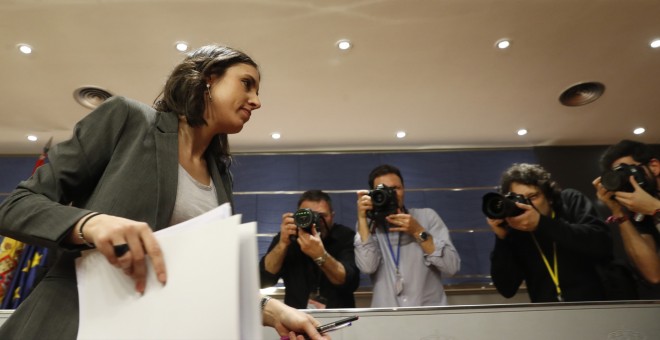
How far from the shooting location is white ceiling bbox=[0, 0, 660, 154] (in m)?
2.84

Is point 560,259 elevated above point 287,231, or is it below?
below

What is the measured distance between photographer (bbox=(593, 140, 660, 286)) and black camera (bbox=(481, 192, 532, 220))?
0.37 m

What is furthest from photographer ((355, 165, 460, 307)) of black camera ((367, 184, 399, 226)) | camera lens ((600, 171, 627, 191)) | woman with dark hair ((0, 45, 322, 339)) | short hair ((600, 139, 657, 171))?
woman with dark hair ((0, 45, 322, 339))

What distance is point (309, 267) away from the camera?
217cm

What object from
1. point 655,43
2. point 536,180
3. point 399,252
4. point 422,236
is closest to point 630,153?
point 536,180

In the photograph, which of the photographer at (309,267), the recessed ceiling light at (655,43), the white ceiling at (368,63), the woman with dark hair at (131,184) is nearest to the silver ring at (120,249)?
the woman with dark hair at (131,184)

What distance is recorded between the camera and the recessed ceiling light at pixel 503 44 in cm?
312

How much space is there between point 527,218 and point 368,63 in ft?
5.59

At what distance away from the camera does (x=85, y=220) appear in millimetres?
584

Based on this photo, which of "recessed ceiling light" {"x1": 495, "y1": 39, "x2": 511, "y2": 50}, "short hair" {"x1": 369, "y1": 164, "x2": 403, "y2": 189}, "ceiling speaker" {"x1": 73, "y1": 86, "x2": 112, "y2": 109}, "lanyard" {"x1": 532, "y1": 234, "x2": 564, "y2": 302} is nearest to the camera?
"lanyard" {"x1": 532, "y1": 234, "x2": 564, "y2": 302}

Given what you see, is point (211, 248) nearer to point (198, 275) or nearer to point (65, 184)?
point (198, 275)

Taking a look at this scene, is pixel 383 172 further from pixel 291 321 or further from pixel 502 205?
pixel 291 321

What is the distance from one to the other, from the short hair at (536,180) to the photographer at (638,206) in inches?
7.5

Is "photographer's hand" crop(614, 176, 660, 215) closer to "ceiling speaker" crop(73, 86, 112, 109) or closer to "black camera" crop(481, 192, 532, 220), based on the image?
"black camera" crop(481, 192, 532, 220)
